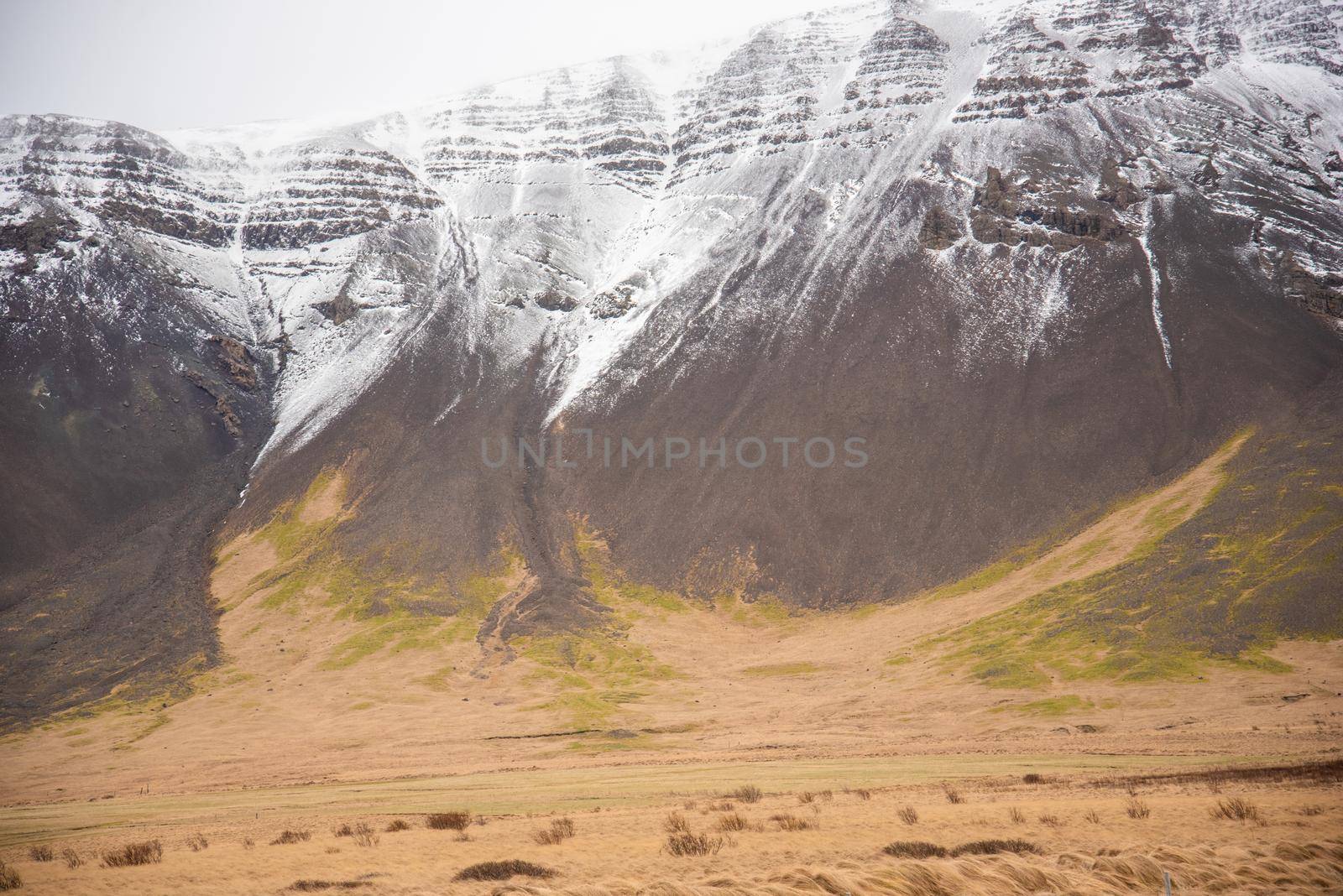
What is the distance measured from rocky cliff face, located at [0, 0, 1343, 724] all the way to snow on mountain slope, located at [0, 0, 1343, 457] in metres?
0.73

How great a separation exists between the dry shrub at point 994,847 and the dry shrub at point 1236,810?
515cm

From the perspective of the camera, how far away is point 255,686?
71.4 meters

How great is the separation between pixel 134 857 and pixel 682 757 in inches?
1050

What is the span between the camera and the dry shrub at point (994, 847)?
1847cm

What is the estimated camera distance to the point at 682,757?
43188mm

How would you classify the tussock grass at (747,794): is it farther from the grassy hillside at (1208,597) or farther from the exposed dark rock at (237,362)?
the exposed dark rock at (237,362)

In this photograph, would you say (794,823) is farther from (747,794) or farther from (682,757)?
(682,757)

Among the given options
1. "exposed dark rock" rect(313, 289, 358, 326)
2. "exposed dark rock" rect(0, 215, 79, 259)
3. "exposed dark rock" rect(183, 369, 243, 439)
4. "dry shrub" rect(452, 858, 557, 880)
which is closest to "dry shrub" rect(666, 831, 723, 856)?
Answer: "dry shrub" rect(452, 858, 557, 880)

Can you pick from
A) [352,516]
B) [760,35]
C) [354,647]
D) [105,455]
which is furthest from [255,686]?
[760,35]

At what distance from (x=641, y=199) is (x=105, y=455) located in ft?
316

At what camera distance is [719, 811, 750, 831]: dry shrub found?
21406 mm

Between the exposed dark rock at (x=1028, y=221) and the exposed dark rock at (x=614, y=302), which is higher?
the exposed dark rock at (x=1028, y=221)

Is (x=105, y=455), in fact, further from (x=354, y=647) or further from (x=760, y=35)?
(x=760, y=35)

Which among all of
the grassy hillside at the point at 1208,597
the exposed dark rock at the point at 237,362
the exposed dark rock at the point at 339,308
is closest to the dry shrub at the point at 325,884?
the grassy hillside at the point at 1208,597
